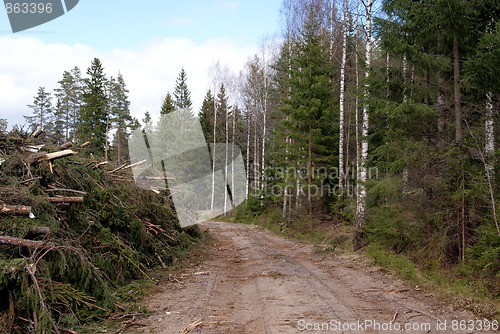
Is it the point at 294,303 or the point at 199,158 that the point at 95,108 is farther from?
the point at 294,303

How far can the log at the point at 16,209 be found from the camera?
19.6ft

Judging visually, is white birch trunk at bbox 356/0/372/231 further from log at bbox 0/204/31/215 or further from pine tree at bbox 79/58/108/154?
pine tree at bbox 79/58/108/154

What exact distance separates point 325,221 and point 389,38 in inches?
447

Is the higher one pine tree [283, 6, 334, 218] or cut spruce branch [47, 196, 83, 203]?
pine tree [283, 6, 334, 218]

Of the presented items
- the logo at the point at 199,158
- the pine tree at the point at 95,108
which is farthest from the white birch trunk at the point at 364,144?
the pine tree at the point at 95,108

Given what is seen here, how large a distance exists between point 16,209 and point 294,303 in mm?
4813

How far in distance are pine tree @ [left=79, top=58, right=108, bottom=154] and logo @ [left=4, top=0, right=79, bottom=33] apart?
2962cm

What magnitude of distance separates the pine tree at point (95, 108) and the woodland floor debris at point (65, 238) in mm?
25919

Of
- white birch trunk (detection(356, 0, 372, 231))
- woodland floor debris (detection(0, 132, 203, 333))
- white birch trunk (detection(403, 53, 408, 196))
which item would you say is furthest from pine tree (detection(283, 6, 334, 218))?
woodland floor debris (detection(0, 132, 203, 333))

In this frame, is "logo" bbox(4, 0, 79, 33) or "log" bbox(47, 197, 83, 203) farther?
"log" bbox(47, 197, 83, 203)

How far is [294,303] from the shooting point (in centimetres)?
689

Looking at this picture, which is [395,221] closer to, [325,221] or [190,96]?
[325,221]

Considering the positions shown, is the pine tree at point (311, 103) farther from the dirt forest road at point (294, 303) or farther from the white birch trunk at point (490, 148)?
the white birch trunk at point (490, 148)

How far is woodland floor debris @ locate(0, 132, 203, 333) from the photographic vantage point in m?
5.11
